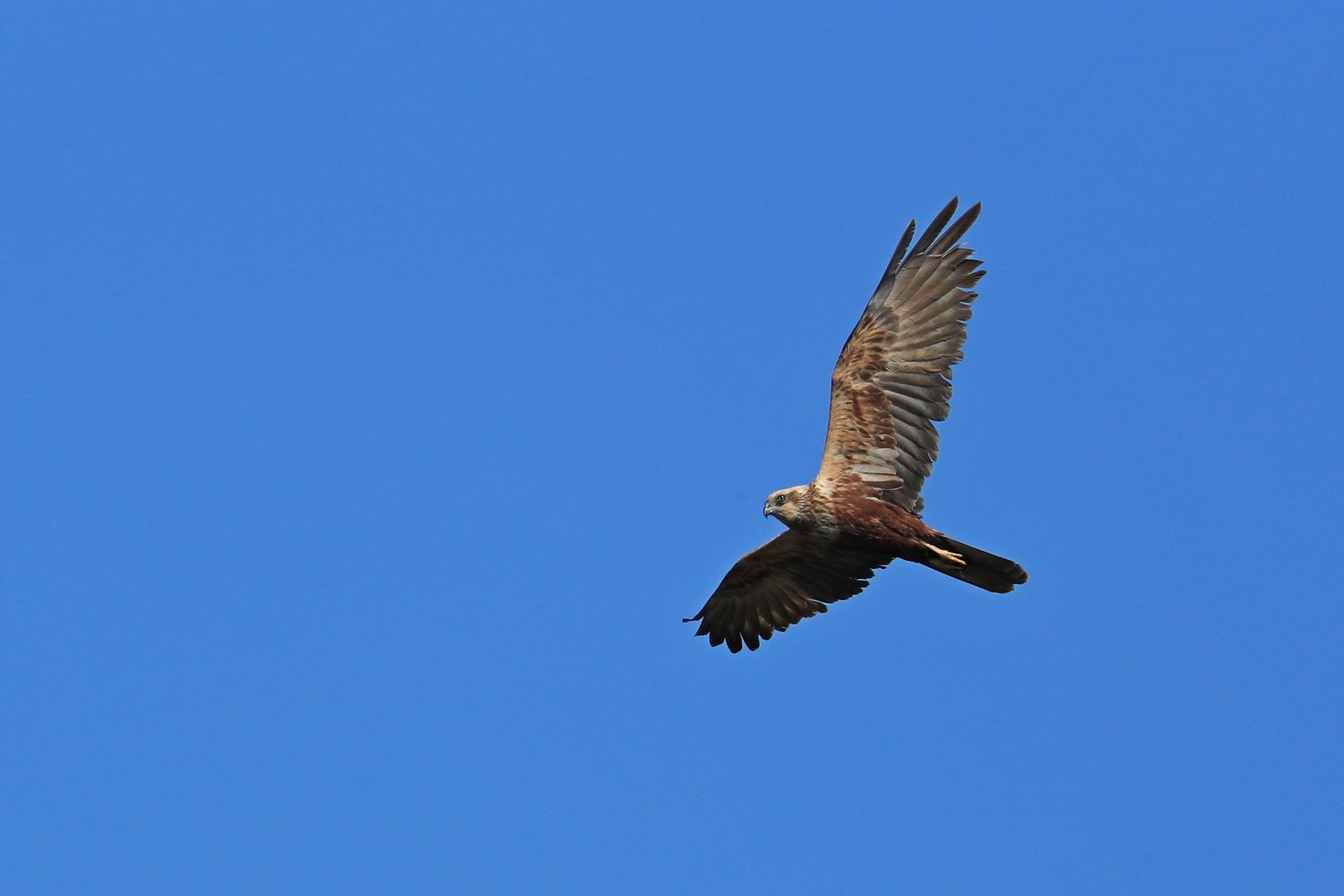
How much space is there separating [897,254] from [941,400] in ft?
4.86

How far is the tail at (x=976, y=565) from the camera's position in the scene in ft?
41.8

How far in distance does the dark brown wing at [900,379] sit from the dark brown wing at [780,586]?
77cm

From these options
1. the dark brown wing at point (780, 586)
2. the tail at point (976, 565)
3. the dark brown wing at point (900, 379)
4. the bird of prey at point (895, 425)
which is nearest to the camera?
the tail at point (976, 565)

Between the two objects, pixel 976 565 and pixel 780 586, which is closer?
pixel 976 565

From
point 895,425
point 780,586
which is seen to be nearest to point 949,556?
point 895,425

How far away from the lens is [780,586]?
14867 millimetres

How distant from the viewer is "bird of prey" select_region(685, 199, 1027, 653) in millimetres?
13023

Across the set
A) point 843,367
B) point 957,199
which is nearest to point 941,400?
point 843,367

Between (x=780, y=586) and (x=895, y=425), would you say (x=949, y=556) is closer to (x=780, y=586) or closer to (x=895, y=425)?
(x=895, y=425)

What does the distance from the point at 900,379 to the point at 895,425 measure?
43cm

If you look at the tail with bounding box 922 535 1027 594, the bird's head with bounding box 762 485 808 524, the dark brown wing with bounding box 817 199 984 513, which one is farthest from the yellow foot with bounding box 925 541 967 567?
the bird's head with bounding box 762 485 808 524

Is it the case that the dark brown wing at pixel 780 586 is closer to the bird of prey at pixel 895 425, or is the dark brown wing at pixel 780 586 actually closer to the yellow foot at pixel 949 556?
the bird of prey at pixel 895 425

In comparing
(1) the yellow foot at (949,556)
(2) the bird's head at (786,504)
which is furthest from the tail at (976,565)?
(2) the bird's head at (786,504)

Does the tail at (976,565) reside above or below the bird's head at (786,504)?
below
